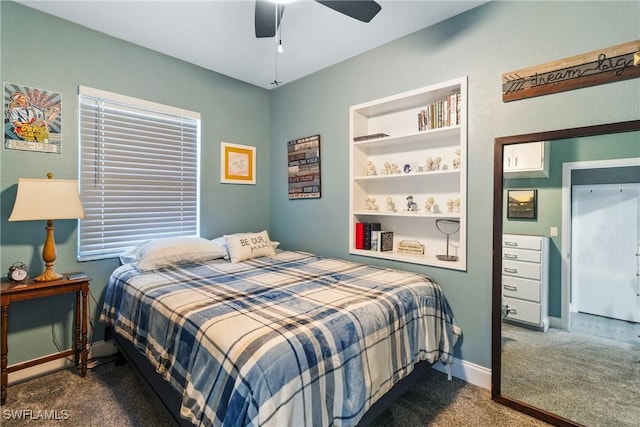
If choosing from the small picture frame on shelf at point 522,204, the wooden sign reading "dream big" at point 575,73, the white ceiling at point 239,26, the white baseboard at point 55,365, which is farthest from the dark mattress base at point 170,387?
the white ceiling at point 239,26

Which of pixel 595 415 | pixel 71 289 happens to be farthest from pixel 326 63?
pixel 595 415

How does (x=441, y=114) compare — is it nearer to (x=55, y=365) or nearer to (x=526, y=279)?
(x=526, y=279)

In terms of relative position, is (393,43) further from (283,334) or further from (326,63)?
(283,334)

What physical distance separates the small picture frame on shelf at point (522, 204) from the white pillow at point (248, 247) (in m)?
2.07

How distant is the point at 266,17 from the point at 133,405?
2569 mm

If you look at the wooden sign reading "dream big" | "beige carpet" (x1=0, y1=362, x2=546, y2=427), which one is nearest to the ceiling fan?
the wooden sign reading "dream big"

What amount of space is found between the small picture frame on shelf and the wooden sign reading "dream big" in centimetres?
62

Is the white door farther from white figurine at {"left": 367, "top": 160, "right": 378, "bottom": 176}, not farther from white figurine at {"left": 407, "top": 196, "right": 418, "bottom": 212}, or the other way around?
white figurine at {"left": 367, "top": 160, "right": 378, "bottom": 176}

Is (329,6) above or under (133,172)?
above

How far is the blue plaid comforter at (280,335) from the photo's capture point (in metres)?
1.09

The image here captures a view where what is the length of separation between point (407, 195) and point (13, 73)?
3.11m

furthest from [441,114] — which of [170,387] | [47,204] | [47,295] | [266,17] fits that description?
[47,295]

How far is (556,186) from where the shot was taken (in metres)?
1.81

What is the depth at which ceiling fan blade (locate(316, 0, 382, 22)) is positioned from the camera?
1.65 meters
